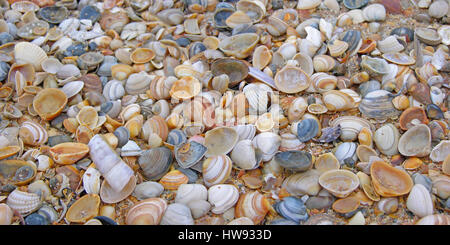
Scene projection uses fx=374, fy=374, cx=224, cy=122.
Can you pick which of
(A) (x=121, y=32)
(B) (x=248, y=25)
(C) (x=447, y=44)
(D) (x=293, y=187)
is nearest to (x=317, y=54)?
(B) (x=248, y=25)

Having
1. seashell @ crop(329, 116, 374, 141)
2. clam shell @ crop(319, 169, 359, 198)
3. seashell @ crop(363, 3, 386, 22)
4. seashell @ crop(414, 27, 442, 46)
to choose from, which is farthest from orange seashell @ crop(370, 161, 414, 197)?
seashell @ crop(363, 3, 386, 22)

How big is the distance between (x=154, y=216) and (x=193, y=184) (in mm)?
286

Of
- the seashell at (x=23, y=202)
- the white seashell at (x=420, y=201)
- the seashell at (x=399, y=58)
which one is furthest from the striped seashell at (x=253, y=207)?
the seashell at (x=399, y=58)

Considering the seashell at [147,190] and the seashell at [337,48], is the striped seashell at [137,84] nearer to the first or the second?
the seashell at [147,190]

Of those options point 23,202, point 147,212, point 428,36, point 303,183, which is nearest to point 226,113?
point 303,183

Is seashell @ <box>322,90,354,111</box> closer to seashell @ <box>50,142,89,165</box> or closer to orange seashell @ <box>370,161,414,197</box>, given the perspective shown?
orange seashell @ <box>370,161,414,197</box>

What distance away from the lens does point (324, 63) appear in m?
2.68

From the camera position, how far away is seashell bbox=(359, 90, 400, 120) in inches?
94.5

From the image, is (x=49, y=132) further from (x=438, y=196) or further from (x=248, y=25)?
(x=438, y=196)

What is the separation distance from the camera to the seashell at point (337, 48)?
2734 millimetres

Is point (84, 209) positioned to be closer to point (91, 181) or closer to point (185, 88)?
point (91, 181)

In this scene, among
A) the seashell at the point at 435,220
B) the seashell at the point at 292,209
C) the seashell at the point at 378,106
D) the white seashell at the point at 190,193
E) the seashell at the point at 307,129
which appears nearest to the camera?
the seashell at the point at 435,220

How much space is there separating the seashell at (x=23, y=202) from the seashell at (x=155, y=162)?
58 centimetres

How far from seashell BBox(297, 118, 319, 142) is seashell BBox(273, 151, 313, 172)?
166 millimetres
